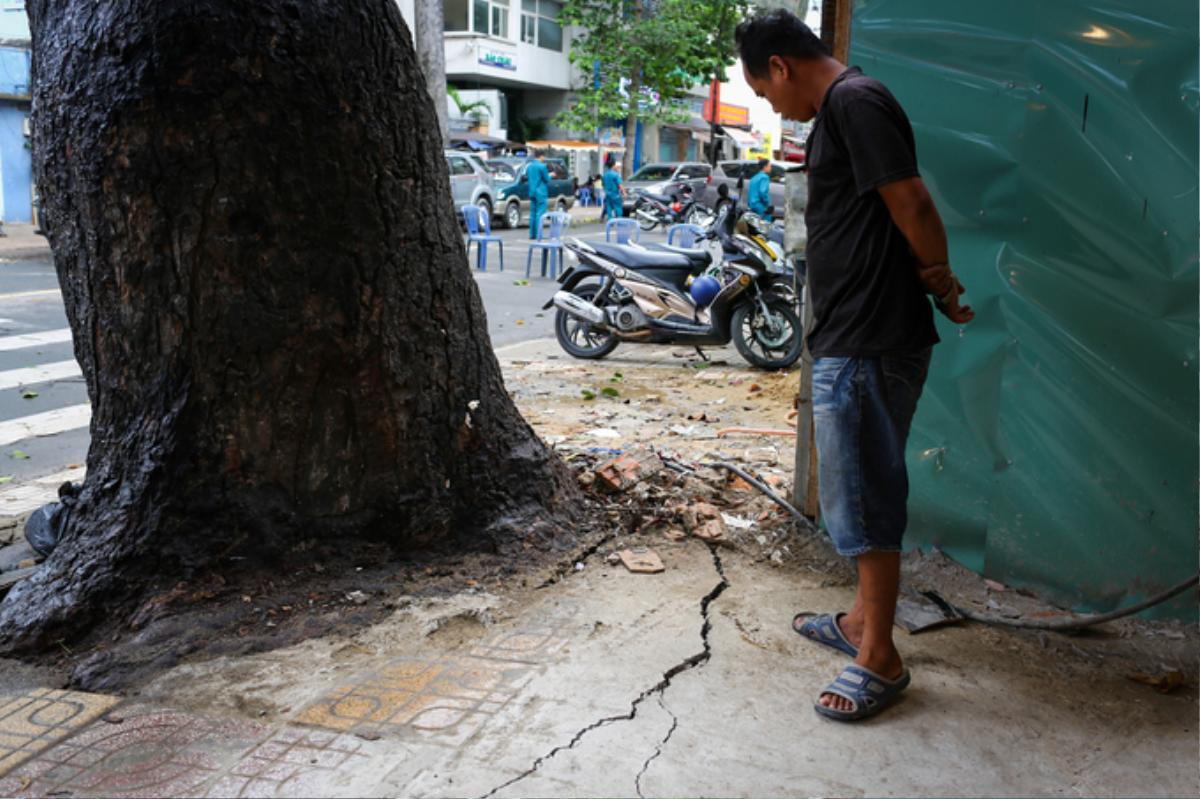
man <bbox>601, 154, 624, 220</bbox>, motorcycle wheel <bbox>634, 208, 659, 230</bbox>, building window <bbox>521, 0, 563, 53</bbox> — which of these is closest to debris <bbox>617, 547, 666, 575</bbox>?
man <bbox>601, 154, 624, 220</bbox>

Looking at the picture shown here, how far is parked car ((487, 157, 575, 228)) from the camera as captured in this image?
26731mm

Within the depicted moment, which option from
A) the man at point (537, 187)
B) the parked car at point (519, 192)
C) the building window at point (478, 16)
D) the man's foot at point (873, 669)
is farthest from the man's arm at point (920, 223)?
the building window at point (478, 16)

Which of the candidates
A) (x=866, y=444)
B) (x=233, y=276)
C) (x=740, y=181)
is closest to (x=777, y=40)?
(x=866, y=444)

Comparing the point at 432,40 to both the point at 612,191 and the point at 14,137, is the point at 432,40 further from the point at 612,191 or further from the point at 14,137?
the point at 14,137

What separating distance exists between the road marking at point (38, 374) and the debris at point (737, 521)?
597cm

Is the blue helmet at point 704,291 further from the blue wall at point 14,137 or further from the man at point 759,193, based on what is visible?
the blue wall at point 14,137

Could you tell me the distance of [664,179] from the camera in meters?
34.5

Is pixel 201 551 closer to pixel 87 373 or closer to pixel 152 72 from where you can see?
pixel 87 373

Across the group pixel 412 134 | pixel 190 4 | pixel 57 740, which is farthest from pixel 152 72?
pixel 57 740

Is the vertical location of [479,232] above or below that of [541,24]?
below

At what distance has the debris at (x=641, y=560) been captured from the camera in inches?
155

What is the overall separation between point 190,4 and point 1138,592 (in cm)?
345

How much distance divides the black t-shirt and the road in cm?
409

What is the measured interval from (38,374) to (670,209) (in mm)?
21919
